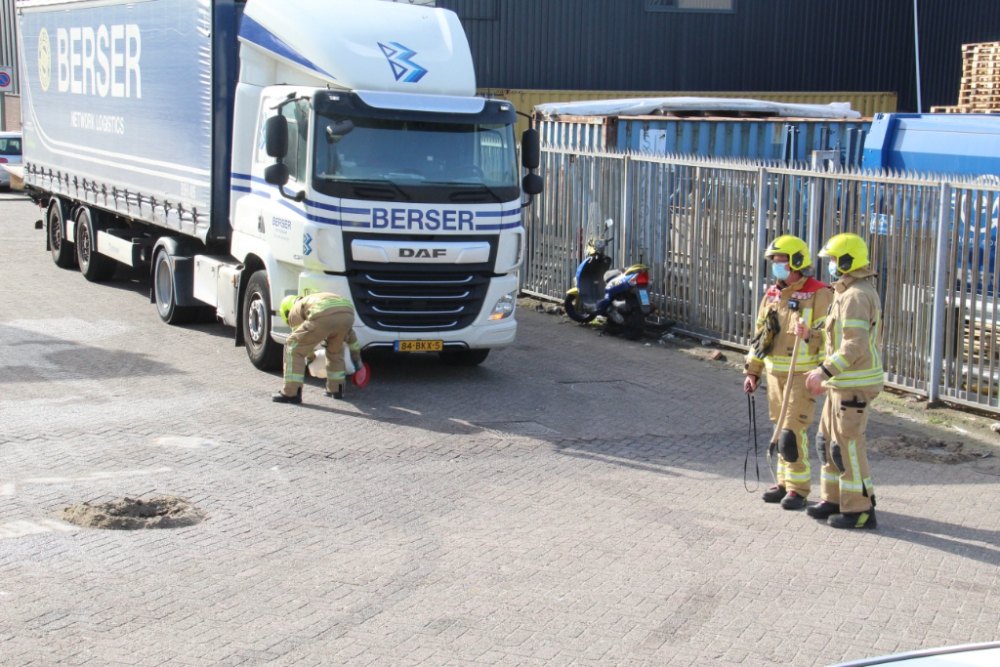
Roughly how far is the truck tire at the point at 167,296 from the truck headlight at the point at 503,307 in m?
4.36

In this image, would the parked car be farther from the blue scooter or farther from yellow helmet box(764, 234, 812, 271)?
yellow helmet box(764, 234, 812, 271)

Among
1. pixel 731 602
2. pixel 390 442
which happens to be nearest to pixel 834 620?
pixel 731 602

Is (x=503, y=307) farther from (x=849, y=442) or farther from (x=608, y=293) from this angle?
(x=849, y=442)

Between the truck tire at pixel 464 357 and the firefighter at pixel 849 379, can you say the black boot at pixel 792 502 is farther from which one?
the truck tire at pixel 464 357

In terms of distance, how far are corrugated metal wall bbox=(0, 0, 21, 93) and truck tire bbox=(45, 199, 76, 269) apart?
2266cm

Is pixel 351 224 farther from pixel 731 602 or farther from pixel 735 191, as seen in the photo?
pixel 731 602

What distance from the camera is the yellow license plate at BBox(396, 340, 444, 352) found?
10.6m

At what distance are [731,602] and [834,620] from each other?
53cm

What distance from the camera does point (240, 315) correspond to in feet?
37.8

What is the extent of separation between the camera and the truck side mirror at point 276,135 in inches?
399

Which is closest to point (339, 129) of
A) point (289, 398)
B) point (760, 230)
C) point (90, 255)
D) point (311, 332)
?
point (311, 332)

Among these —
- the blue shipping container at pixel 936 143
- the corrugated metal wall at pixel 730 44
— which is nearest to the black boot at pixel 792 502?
the blue shipping container at pixel 936 143

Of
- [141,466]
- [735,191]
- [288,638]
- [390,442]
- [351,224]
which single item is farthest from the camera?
[735,191]

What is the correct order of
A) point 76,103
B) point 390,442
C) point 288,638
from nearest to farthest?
point 288,638
point 390,442
point 76,103
